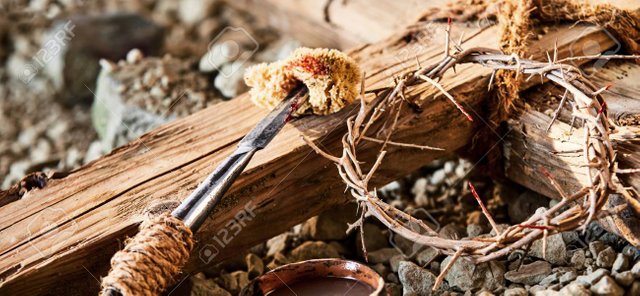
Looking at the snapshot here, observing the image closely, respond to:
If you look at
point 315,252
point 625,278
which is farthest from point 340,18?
point 625,278

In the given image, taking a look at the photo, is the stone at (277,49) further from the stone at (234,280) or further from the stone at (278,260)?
the stone at (234,280)

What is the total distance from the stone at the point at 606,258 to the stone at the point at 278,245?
3.94ft

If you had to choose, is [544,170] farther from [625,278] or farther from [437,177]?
[437,177]

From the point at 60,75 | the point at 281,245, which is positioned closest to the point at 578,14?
the point at 281,245

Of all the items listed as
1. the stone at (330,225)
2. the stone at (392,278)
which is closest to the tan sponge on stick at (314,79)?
the stone at (330,225)

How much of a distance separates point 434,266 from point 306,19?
214 centimetres

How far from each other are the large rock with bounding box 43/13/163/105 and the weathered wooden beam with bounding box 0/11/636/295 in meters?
1.97

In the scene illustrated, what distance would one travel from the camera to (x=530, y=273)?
2.44 metres

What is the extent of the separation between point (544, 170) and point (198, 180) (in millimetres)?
1121

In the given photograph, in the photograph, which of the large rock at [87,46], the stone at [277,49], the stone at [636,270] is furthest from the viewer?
the large rock at [87,46]

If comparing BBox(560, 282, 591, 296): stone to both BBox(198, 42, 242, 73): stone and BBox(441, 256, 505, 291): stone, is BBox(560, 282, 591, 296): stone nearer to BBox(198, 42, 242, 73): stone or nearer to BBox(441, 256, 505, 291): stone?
BBox(441, 256, 505, 291): stone

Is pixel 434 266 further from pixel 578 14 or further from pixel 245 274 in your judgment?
pixel 578 14

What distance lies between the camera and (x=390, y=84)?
2.84 m

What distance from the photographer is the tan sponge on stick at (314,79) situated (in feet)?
8.64
